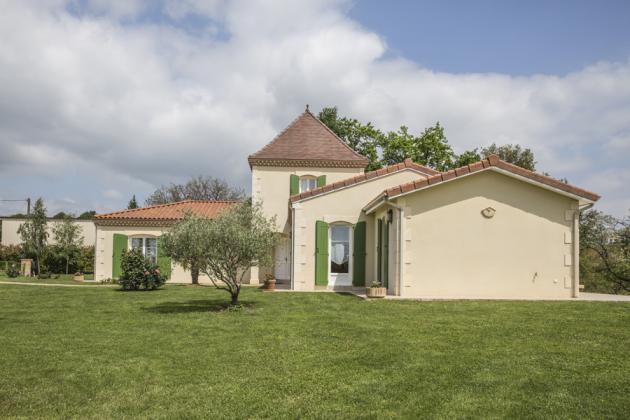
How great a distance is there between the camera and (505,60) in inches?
599

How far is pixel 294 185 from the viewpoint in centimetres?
2288

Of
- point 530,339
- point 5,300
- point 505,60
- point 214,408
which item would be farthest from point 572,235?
point 5,300

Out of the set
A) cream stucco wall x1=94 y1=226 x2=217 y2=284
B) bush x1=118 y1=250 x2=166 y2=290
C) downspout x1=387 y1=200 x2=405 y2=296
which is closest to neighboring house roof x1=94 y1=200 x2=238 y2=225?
cream stucco wall x1=94 y1=226 x2=217 y2=284

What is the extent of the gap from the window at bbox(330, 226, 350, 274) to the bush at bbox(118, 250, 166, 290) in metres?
6.28

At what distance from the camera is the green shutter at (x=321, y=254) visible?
18.2m

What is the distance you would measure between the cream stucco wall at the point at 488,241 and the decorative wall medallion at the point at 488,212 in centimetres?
9

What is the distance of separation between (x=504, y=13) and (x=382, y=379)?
10.0 meters

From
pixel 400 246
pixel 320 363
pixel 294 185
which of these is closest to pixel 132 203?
pixel 294 185

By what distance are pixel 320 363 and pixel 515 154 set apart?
1293 inches

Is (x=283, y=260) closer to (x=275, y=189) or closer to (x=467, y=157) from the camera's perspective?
(x=275, y=189)

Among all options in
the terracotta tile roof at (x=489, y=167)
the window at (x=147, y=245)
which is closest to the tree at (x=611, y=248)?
the terracotta tile roof at (x=489, y=167)

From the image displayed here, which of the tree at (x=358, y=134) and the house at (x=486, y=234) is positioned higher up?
the tree at (x=358, y=134)

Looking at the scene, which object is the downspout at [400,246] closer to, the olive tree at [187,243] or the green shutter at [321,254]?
the green shutter at [321,254]

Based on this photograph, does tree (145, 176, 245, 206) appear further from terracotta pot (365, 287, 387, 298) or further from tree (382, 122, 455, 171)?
terracotta pot (365, 287, 387, 298)
